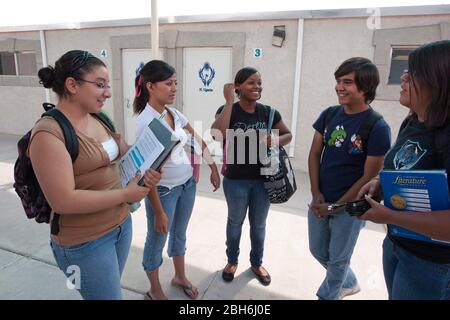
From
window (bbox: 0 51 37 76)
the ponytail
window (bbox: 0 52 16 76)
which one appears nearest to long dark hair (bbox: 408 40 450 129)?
the ponytail

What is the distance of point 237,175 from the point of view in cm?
239

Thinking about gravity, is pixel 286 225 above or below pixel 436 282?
below

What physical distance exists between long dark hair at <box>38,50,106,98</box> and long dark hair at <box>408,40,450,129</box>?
1449 millimetres

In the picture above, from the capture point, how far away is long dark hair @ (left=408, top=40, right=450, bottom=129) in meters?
1.19

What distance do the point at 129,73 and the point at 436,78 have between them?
6.67 m

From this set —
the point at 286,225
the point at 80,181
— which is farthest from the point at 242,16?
the point at 80,181

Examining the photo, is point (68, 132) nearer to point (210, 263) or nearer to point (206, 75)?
point (210, 263)

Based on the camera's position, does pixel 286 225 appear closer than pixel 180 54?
Yes

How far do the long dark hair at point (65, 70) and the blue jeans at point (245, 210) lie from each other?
1.38 metres

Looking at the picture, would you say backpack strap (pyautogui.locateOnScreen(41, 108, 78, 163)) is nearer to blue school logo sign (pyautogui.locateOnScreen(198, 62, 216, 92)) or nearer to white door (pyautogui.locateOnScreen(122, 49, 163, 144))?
blue school logo sign (pyautogui.locateOnScreen(198, 62, 216, 92))

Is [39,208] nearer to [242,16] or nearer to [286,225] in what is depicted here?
[286,225]

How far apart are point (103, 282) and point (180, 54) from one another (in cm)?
553

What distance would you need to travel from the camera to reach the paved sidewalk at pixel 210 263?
8.13 ft
